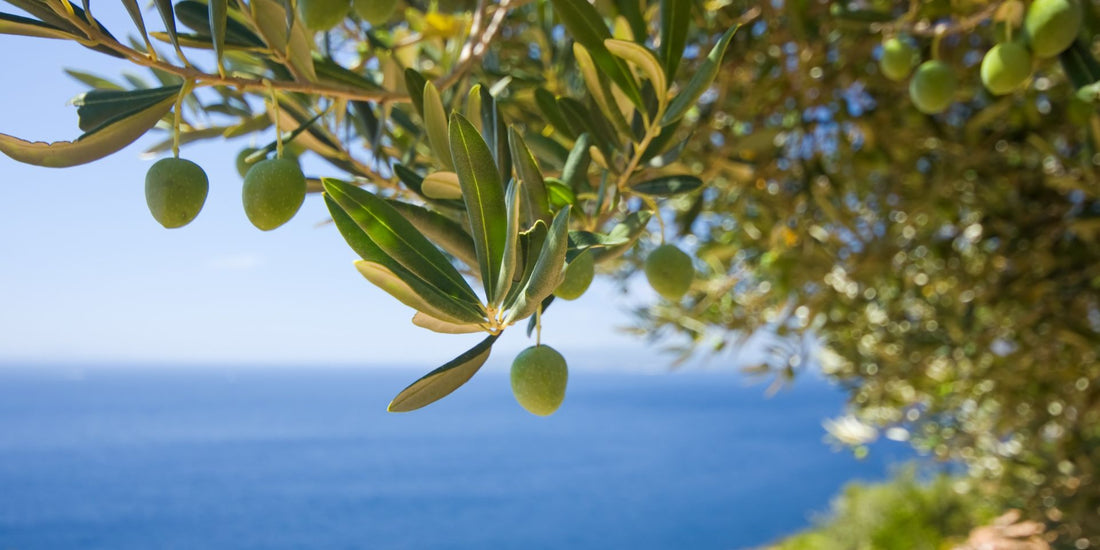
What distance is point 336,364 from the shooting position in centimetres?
12575

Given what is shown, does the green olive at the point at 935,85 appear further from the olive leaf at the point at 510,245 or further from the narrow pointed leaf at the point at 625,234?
the olive leaf at the point at 510,245

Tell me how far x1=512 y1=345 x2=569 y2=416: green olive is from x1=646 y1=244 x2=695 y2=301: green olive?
189 millimetres

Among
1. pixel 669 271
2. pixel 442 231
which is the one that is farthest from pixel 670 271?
pixel 442 231

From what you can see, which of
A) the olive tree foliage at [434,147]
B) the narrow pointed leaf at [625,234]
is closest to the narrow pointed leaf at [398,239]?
the olive tree foliage at [434,147]

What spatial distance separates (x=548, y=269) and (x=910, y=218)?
1664mm

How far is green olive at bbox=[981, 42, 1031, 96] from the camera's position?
779mm

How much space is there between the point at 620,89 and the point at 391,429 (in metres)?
43.1

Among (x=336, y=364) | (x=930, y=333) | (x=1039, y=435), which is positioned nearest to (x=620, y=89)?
(x=930, y=333)

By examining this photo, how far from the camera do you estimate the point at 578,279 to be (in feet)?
1.86

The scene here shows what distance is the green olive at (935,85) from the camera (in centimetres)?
93

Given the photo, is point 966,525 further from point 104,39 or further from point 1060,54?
point 104,39

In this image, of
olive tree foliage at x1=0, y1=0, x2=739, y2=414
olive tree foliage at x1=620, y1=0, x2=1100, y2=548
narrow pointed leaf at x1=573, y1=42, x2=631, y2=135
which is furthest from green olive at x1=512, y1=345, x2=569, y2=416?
olive tree foliage at x1=620, y1=0, x2=1100, y2=548

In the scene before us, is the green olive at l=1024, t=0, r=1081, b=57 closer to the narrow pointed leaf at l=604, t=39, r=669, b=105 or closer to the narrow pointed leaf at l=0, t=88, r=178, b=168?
the narrow pointed leaf at l=604, t=39, r=669, b=105

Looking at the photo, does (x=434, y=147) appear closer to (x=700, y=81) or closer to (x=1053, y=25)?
(x=700, y=81)
